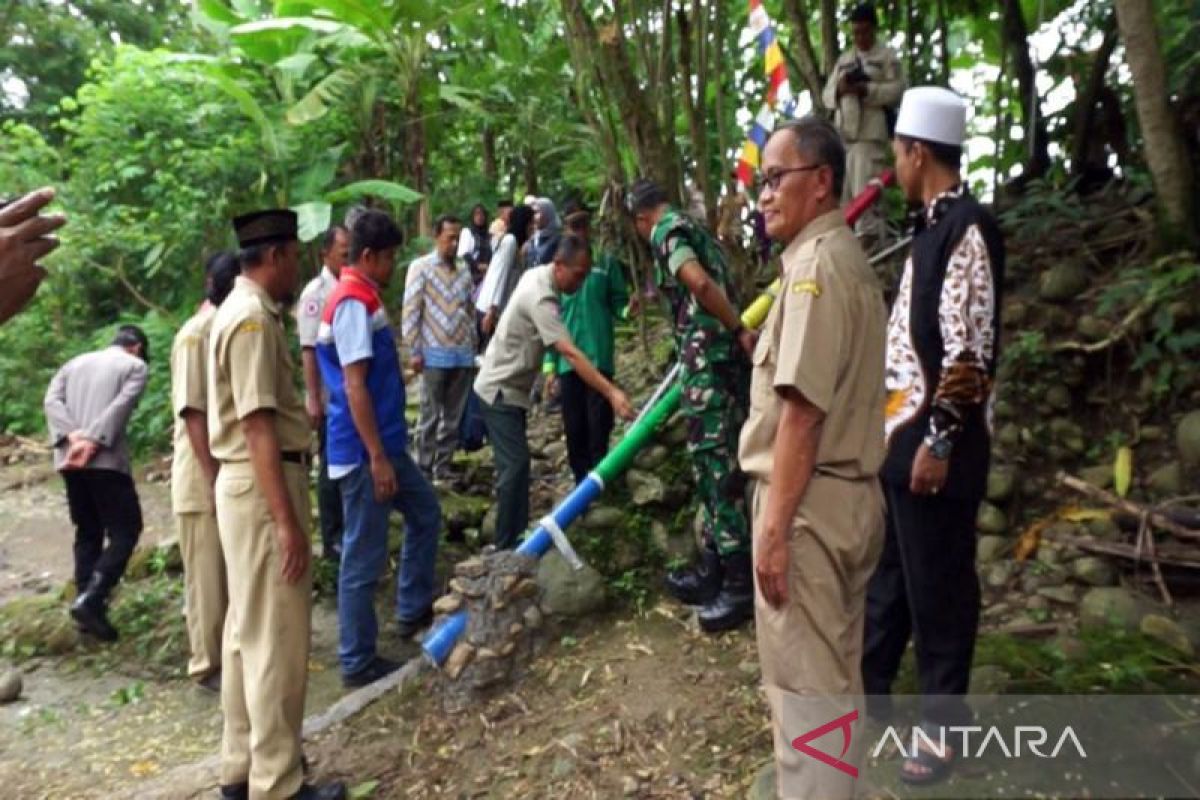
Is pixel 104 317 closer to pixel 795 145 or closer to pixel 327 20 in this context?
pixel 327 20

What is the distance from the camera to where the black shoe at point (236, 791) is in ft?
11.1

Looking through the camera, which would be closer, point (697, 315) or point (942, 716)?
point (942, 716)

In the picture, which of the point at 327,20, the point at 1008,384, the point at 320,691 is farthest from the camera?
the point at 327,20

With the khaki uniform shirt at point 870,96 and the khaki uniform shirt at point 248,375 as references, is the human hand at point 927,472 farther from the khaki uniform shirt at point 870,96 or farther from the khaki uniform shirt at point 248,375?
the khaki uniform shirt at point 870,96

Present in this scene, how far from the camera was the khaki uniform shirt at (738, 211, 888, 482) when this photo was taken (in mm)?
2260

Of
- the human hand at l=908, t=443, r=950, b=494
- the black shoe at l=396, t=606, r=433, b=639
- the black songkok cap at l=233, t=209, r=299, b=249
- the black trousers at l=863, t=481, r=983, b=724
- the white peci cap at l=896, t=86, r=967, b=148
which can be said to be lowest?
the black shoe at l=396, t=606, r=433, b=639

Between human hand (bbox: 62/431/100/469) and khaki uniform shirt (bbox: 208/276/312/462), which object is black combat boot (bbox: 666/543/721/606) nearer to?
khaki uniform shirt (bbox: 208/276/312/462)

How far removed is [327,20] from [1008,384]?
7.45 meters

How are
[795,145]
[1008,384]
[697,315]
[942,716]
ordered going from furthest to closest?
[1008,384]
[697,315]
[942,716]
[795,145]

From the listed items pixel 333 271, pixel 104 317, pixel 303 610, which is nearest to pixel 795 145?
pixel 303 610

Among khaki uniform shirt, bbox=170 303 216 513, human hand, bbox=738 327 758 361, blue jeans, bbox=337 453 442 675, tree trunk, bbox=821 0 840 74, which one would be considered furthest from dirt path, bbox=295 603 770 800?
tree trunk, bbox=821 0 840 74

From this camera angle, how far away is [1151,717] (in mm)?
2904

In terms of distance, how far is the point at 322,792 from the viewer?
3363mm

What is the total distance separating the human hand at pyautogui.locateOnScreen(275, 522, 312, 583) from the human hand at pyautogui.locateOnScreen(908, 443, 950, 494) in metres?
2.09
